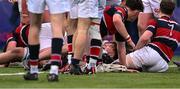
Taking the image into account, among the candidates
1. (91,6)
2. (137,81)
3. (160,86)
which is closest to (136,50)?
(91,6)

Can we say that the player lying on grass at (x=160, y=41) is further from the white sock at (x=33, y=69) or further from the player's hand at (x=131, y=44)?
the white sock at (x=33, y=69)

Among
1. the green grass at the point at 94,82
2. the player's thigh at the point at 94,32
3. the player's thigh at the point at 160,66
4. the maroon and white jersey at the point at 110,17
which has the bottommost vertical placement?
the player's thigh at the point at 160,66

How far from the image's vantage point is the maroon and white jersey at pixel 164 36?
9.59 m

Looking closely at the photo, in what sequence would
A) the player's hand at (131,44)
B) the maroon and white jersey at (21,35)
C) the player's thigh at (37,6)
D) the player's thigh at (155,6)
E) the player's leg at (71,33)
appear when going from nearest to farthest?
the player's thigh at (37,6), the player's leg at (71,33), the player's hand at (131,44), the maroon and white jersey at (21,35), the player's thigh at (155,6)

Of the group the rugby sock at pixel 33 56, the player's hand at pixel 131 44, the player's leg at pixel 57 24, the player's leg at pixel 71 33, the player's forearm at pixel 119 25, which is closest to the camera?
the player's leg at pixel 57 24

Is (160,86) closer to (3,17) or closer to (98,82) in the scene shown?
(98,82)

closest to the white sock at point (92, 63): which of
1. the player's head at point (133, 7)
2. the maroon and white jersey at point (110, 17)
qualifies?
the maroon and white jersey at point (110, 17)

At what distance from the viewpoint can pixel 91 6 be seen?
28.1ft

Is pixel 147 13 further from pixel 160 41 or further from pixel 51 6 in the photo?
pixel 51 6

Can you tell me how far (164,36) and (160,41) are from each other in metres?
0.09

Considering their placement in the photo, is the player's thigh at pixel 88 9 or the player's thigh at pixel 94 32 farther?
the player's thigh at pixel 94 32

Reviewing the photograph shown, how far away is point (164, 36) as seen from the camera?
379 inches

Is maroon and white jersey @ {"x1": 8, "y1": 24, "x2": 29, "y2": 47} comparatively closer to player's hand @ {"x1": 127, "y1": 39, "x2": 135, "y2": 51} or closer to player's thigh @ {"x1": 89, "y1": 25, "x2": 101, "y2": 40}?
player's thigh @ {"x1": 89, "y1": 25, "x2": 101, "y2": 40}

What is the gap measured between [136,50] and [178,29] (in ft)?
2.23
